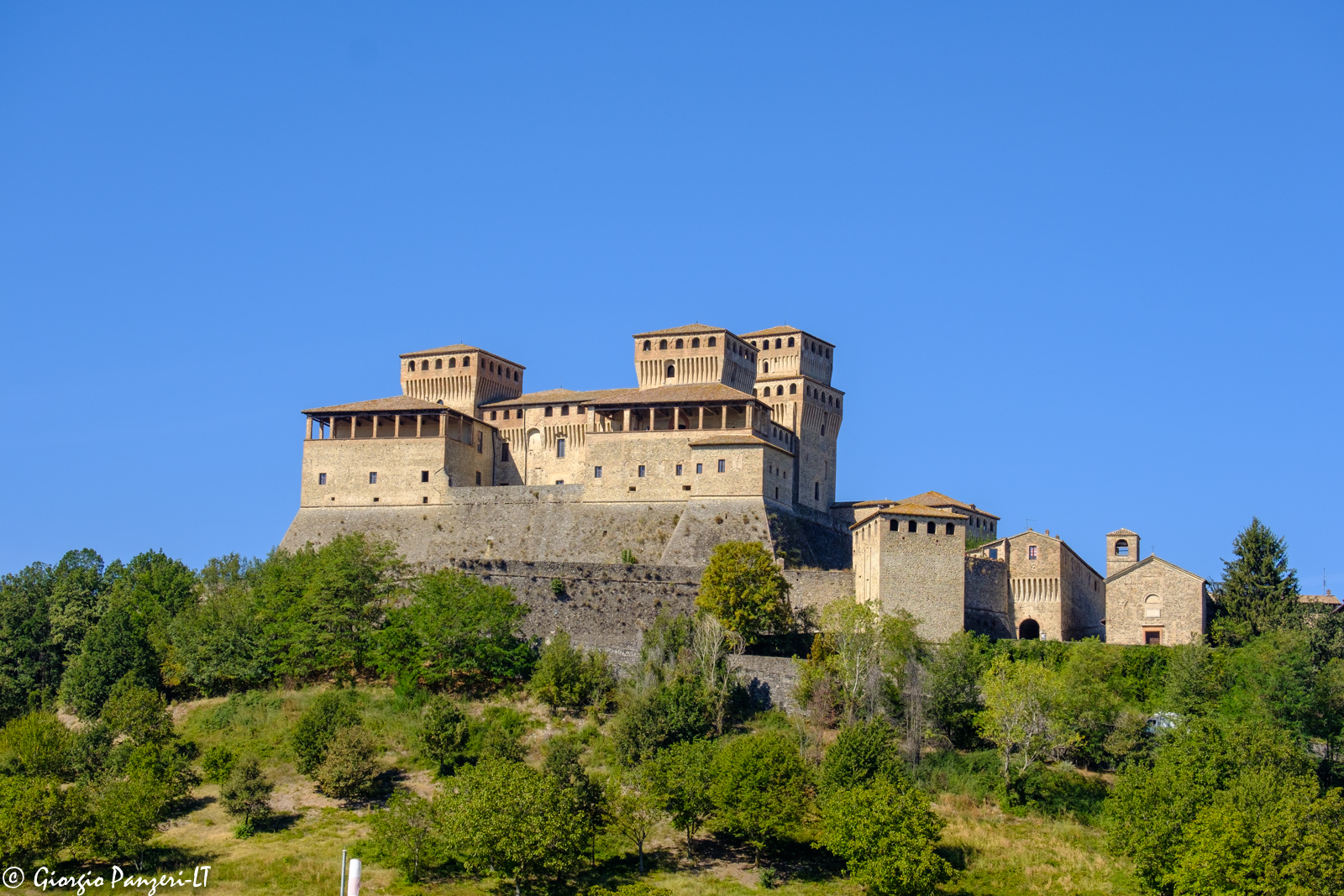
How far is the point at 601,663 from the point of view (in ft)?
205

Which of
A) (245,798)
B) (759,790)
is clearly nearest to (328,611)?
(245,798)

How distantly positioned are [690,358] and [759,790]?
1300 inches

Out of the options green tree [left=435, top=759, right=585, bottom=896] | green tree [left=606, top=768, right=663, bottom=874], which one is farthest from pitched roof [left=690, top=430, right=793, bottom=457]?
green tree [left=435, top=759, right=585, bottom=896]

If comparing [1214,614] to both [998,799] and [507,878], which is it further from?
[507,878]

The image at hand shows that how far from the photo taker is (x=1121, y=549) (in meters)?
70.0

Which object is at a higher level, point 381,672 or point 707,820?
point 381,672

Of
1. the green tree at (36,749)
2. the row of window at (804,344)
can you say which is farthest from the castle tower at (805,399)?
the green tree at (36,749)

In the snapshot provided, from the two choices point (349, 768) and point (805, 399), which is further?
point (805, 399)

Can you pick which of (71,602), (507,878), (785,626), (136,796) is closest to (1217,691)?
(785,626)

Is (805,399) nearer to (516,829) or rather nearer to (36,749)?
(516,829)

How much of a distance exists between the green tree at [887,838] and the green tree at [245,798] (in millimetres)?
17629

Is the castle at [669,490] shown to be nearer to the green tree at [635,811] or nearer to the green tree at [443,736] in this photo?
the green tree at [443,736]

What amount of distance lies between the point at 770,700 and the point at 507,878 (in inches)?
532

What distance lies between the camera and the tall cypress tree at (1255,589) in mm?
64875
